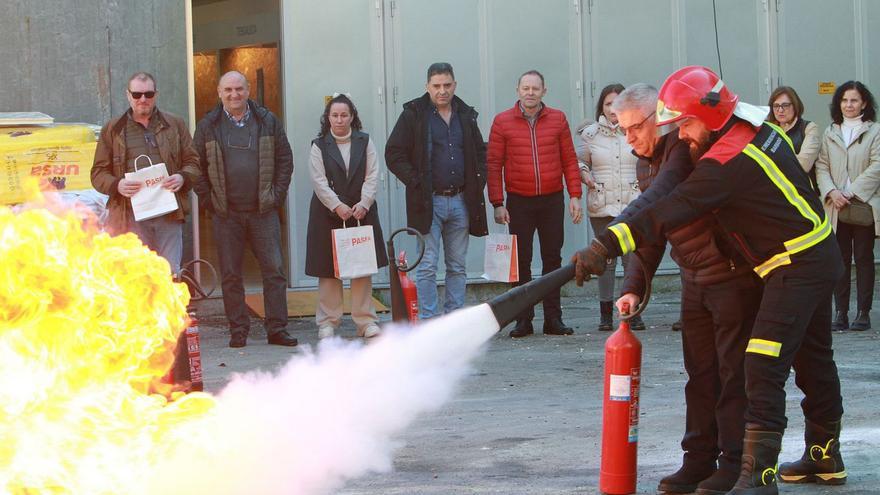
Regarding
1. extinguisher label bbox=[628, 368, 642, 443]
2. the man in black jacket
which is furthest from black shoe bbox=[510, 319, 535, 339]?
extinguisher label bbox=[628, 368, 642, 443]

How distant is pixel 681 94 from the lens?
5.93 metres

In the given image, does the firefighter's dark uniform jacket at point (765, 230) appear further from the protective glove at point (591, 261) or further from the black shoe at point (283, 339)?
the black shoe at point (283, 339)

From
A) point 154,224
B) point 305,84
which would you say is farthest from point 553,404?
point 305,84

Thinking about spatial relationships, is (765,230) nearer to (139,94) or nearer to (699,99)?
(699,99)

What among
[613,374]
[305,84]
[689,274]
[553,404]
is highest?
[305,84]

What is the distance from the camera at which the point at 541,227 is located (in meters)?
11.9

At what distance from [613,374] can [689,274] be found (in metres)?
0.62

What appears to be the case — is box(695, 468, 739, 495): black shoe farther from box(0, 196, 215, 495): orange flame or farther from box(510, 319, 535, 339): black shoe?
box(510, 319, 535, 339): black shoe

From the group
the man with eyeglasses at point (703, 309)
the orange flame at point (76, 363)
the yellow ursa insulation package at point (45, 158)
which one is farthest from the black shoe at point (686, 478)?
the yellow ursa insulation package at point (45, 158)

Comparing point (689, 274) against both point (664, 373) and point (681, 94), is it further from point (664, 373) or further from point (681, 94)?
point (664, 373)

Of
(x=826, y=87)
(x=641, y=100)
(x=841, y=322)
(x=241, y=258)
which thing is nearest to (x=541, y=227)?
(x=241, y=258)

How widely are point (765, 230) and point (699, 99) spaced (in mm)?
658

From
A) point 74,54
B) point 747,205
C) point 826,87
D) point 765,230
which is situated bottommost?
point 765,230

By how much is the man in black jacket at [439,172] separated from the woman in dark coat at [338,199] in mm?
292
